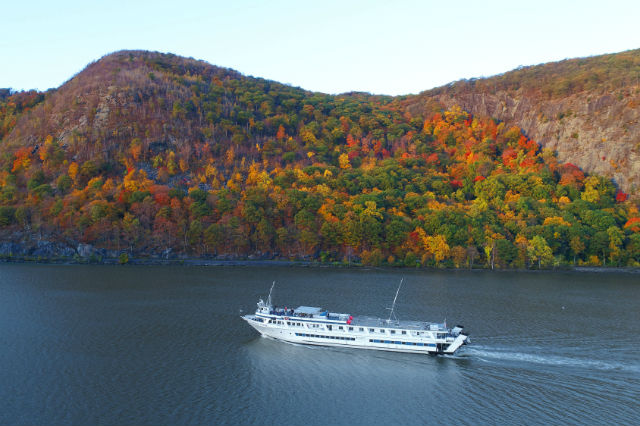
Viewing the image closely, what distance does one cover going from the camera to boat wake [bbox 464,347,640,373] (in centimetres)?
3027

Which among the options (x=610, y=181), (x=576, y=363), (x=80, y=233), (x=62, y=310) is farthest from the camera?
(x=610, y=181)

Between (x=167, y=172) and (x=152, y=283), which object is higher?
(x=167, y=172)

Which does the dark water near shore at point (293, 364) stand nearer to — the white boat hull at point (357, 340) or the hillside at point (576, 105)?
the white boat hull at point (357, 340)

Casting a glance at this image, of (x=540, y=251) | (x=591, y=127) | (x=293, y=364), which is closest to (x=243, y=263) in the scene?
(x=293, y=364)

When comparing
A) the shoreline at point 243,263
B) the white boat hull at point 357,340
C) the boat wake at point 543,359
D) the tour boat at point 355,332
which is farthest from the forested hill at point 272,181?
the boat wake at point 543,359

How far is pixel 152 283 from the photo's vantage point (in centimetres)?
5819

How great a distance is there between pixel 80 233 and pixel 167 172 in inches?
1073

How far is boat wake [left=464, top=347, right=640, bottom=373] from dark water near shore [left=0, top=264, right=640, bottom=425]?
14 centimetres

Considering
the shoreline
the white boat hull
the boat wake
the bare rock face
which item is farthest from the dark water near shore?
the bare rock face

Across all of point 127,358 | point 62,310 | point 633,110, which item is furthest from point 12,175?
point 633,110

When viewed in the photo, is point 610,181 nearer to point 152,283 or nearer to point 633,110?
point 633,110

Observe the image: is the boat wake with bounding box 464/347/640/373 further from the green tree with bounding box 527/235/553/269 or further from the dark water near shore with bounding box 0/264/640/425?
the green tree with bounding box 527/235/553/269

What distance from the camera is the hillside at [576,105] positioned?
111m

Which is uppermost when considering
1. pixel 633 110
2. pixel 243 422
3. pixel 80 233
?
pixel 633 110
